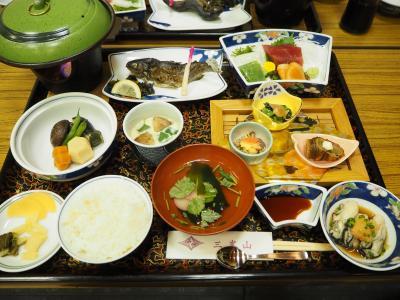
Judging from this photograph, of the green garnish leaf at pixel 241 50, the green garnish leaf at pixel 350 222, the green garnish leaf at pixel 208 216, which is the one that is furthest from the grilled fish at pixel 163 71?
the green garnish leaf at pixel 350 222

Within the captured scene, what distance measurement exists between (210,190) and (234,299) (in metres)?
0.87

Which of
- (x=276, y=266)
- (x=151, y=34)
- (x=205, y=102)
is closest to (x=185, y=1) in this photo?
(x=151, y=34)

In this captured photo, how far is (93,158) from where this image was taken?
1.61 m

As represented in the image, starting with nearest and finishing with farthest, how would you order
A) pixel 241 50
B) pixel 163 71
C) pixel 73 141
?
pixel 73 141
pixel 163 71
pixel 241 50

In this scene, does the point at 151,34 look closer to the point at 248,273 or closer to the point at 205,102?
the point at 205,102

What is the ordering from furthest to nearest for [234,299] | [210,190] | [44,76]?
[234,299] < [44,76] < [210,190]

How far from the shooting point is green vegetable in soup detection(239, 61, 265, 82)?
201 centimetres

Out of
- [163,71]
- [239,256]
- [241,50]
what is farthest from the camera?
[241,50]

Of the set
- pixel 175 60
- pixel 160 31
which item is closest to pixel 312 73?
pixel 175 60

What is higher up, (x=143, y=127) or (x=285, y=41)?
(x=285, y=41)

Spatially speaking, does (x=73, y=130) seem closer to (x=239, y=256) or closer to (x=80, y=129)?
(x=80, y=129)

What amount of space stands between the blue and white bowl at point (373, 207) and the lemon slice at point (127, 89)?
1.23 meters

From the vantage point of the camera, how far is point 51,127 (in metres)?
1.82

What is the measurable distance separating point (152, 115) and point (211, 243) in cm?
78
